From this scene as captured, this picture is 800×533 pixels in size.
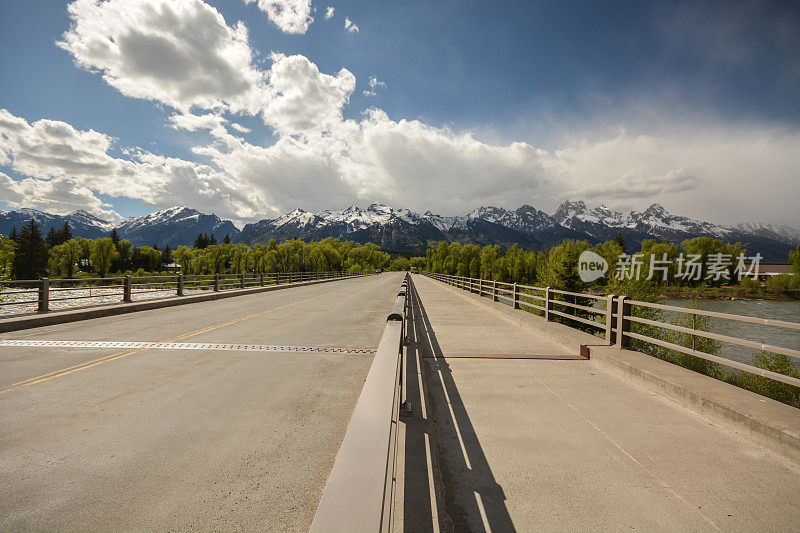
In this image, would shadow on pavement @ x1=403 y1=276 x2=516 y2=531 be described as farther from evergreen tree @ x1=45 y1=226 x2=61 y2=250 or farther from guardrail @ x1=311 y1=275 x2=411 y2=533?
evergreen tree @ x1=45 y1=226 x2=61 y2=250

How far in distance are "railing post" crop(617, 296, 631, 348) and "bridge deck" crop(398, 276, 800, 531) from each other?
205 centimetres

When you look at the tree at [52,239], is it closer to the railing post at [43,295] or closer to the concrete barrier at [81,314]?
the concrete barrier at [81,314]

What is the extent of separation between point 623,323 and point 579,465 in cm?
547

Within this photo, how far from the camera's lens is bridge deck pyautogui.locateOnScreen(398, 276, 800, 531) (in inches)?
114

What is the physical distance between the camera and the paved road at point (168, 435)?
279 centimetres

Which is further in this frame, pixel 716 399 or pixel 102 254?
pixel 102 254

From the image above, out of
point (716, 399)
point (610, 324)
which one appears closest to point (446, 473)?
point (716, 399)

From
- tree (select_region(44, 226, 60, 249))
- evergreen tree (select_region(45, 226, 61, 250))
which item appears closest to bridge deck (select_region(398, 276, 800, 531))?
evergreen tree (select_region(45, 226, 61, 250))

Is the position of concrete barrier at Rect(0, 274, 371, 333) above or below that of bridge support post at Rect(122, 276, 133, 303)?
below

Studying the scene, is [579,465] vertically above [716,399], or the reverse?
[716,399]

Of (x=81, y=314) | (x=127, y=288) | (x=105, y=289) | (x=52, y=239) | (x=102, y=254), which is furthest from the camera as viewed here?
(x=52, y=239)

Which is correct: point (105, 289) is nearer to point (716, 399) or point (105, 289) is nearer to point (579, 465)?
point (579, 465)

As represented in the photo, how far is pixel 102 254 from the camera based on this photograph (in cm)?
8456

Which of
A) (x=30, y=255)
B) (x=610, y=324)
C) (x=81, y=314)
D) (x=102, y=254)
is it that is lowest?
(x=81, y=314)
